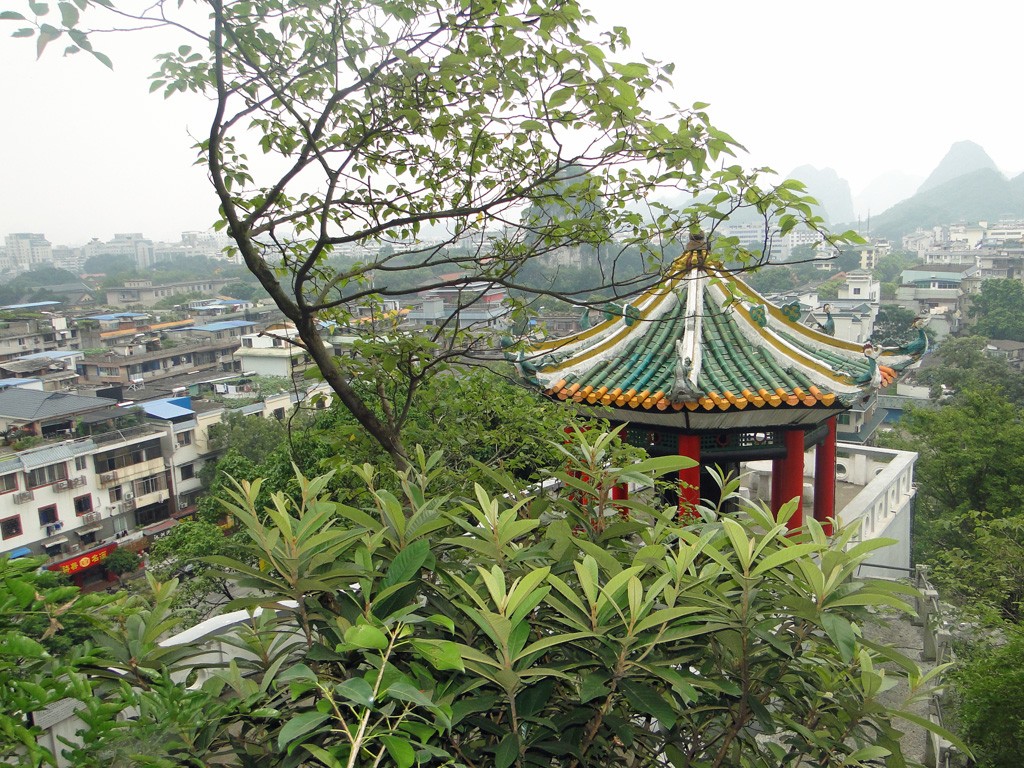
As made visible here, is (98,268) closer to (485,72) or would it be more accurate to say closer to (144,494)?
(144,494)

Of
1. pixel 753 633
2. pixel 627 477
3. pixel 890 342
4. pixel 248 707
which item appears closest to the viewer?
pixel 248 707

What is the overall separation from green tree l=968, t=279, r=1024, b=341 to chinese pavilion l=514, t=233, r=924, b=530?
5101cm

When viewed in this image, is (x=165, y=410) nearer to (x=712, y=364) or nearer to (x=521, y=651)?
(x=712, y=364)

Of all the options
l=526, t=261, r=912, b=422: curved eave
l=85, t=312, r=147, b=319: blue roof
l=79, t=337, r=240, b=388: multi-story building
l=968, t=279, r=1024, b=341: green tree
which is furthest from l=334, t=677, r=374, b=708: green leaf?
l=968, t=279, r=1024, b=341: green tree

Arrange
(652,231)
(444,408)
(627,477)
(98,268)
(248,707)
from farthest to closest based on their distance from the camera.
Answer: (98,268), (444,408), (652,231), (627,477), (248,707)

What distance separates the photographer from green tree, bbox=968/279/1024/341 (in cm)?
4991

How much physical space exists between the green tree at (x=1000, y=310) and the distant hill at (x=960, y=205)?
361 ft

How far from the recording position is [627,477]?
2.33 m

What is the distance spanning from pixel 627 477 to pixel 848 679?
2.60 feet

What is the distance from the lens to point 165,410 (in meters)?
28.9

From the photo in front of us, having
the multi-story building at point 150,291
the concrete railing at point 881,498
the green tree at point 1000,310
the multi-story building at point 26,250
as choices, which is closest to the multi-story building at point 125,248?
the multi-story building at point 26,250

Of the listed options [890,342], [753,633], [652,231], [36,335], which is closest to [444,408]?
[652,231]

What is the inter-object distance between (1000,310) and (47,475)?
54.9m

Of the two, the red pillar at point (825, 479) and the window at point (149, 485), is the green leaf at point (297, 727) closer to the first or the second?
the red pillar at point (825, 479)
